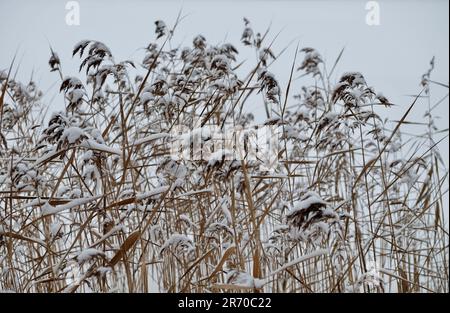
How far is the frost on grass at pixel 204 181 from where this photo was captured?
1.16m

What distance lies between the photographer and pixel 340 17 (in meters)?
1.60

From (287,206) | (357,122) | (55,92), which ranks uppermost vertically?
(55,92)

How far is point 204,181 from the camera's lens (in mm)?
1575

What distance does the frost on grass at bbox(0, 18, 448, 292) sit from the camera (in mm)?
1159

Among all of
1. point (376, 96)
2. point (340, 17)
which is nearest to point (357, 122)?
point (376, 96)

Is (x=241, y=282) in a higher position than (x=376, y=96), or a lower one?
lower

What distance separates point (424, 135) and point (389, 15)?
511 millimetres

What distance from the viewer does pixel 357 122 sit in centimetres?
138
